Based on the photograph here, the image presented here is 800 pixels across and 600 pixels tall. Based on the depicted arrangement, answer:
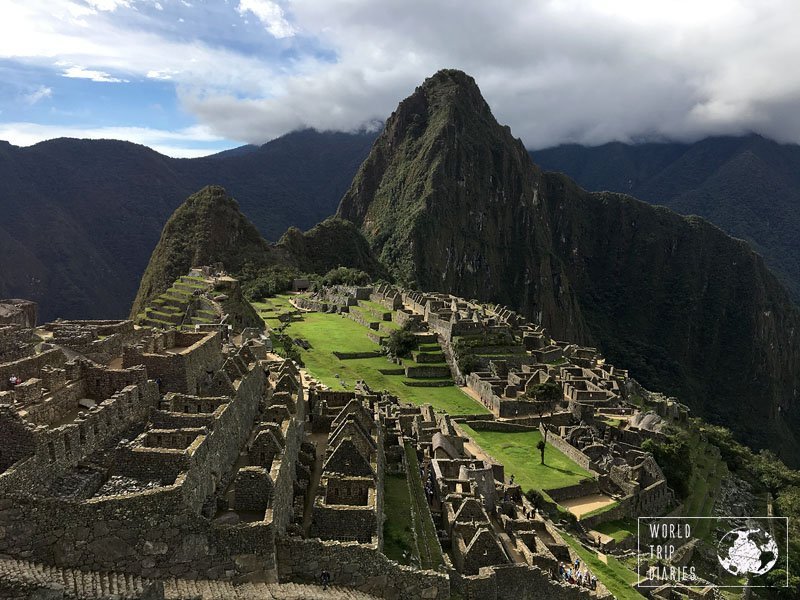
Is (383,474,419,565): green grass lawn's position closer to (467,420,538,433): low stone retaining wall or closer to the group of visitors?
the group of visitors

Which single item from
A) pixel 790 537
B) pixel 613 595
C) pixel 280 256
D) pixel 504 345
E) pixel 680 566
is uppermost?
pixel 280 256

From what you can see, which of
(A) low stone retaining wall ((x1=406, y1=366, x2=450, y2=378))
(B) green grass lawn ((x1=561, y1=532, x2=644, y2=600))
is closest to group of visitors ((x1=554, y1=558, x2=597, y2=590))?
(B) green grass lawn ((x1=561, y1=532, x2=644, y2=600))

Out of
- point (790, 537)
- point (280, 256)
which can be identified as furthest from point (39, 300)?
point (790, 537)

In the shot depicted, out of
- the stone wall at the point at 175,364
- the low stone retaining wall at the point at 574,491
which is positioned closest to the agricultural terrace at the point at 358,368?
the low stone retaining wall at the point at 574,491

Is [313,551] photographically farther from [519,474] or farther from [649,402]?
[649,402]

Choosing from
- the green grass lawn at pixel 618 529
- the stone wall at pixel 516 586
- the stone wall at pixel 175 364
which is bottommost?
the green grass lawn at pixel 618 529

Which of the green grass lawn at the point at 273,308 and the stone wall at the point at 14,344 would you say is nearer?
the stone wall at the point at 14,344

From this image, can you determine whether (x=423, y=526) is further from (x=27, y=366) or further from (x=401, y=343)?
(x=401, y=343)

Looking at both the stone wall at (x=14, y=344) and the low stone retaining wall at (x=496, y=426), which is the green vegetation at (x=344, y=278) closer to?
the low stone retaining wall at (x=496, y=426)
